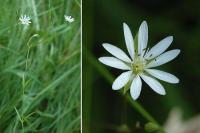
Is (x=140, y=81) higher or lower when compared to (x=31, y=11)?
lower

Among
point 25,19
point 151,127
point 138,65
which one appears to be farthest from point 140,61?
point 25,19

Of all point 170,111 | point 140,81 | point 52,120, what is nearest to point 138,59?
point 140,81

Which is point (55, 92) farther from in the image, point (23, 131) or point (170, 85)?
point (170, 85)

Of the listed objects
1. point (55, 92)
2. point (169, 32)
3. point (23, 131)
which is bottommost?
point (23, 131)

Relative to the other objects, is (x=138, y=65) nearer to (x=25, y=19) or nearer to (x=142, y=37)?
(x=142, y=37)

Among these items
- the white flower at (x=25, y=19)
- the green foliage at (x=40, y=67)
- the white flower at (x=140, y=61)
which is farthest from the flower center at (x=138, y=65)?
the white flower at (x=25, y=19)

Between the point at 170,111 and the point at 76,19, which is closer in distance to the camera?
the point at 170,111

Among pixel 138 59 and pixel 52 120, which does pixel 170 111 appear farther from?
pixel 52 120
